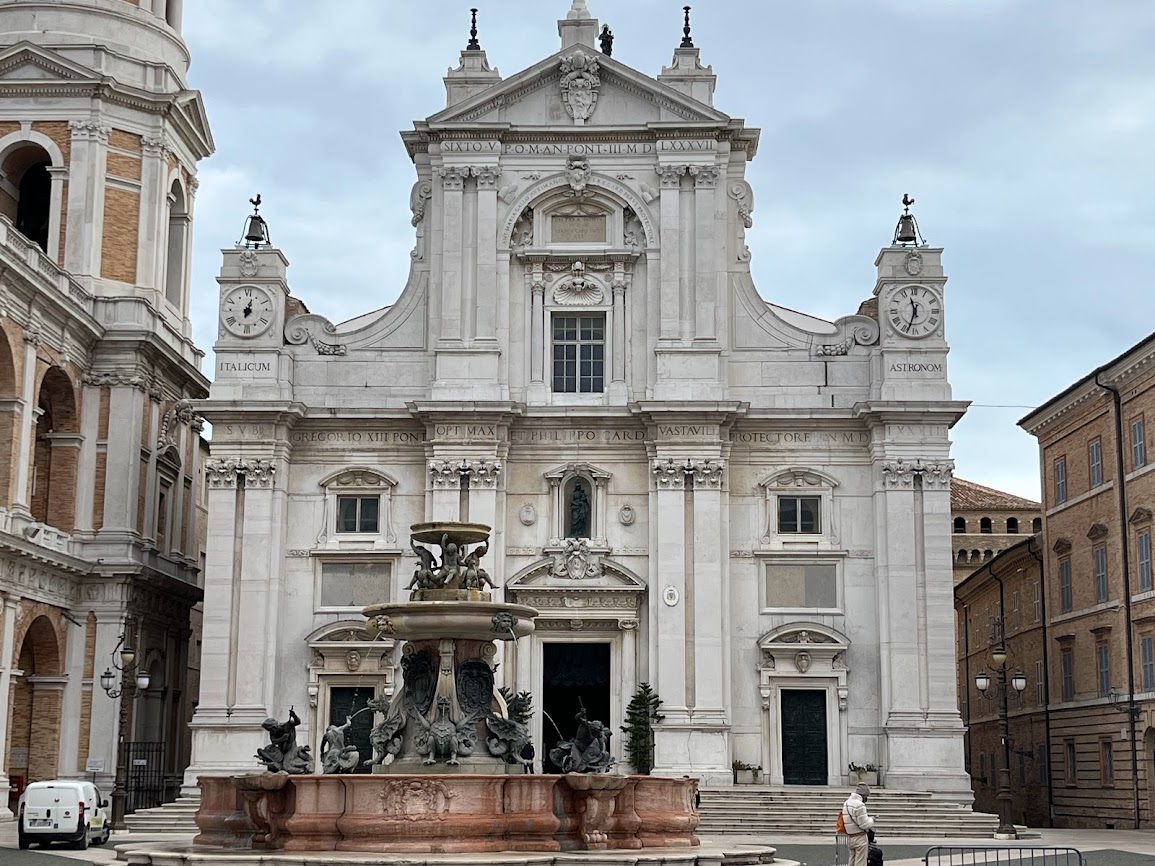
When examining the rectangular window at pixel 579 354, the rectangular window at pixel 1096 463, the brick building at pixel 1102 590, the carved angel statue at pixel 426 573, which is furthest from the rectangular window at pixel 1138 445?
the carved angel statue at pixel 426 573

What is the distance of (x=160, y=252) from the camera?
51.7 metres

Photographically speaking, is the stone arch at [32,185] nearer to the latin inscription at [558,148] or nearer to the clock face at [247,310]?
the clock face at [247,310]

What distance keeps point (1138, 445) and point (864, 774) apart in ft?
41.6

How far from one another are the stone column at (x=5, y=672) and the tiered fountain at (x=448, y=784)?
722 inches

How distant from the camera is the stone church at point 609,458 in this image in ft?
139

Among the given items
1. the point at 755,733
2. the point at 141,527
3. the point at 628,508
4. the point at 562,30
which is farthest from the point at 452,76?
the point at 755,733

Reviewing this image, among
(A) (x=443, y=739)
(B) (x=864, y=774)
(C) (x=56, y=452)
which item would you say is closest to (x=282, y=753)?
(A) (x=443, y=739)

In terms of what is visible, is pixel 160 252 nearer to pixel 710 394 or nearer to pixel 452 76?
pixel 452 76

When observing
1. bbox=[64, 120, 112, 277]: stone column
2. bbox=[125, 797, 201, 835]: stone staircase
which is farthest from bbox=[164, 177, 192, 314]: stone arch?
bbox=[125, 797, 201, 835]: stone staircase

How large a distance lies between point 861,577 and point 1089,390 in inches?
465

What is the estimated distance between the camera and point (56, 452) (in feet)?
156

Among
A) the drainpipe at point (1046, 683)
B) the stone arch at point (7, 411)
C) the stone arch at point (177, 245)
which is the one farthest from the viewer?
the stone arch at point (177, 245)

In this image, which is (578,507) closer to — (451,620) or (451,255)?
(451,255)

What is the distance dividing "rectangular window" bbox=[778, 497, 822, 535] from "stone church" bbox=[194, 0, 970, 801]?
0.08 metres
